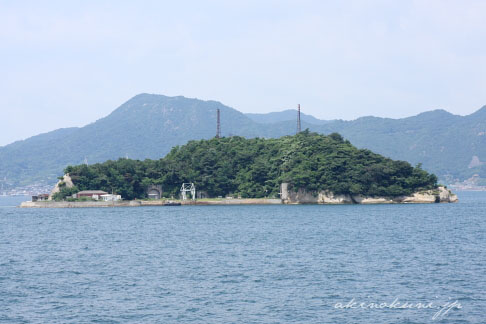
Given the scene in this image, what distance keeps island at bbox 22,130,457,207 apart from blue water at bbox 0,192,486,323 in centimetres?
5705

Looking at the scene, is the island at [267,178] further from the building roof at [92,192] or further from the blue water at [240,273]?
the blue water at [240,273]

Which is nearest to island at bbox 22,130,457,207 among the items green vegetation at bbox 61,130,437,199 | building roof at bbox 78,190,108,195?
green vegetation at bbox 61,130,437,199

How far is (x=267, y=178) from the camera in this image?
14862 centimetres

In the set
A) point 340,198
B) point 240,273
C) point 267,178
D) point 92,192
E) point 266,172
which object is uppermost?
point 266,172

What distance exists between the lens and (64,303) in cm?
3628

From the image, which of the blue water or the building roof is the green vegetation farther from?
the blue water

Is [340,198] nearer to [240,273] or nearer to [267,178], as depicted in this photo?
[267,178]

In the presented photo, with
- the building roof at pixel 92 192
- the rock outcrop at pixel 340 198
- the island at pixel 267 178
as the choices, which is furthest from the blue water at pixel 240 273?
the rock outcrop at pixel 340 198

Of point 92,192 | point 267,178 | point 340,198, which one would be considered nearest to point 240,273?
point 340,198

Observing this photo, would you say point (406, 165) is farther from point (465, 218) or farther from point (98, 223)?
point (98, 223)

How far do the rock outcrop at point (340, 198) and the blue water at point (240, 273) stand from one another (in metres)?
57.9

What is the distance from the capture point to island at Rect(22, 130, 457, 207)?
13862 cm

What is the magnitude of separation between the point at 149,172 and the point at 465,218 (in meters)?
75.9

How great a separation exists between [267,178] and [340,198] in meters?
18.1
